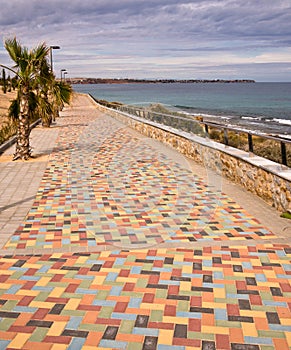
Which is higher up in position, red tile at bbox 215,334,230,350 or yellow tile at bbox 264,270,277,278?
yellow tile at bbox 264,270,277,278

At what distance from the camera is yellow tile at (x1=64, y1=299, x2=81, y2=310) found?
338 centimetres

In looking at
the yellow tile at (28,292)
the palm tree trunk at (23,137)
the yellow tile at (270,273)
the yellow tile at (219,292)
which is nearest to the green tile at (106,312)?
the yellow tile at (28,292)

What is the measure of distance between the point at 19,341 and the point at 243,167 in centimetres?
536

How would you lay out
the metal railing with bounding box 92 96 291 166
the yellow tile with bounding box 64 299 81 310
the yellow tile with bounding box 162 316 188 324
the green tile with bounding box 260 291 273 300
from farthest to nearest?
the metal railing with bounding box 92 96 291 166
the green tile with bounding box 260 291 273 300
the yellow tile with bounding box 64 299 81 310
the yellow tile with bounding box 162 316 188 324

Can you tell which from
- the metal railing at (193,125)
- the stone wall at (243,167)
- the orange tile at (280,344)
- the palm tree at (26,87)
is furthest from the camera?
the palm tree at (26,87)

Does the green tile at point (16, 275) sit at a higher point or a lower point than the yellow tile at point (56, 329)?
higher

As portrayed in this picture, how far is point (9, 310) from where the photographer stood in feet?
11.0

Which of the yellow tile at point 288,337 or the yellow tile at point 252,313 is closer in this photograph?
the yellow tile at point 288,337

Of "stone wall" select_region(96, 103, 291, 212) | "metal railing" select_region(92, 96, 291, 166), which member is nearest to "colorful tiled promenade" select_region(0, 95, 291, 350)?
"stone wall" select_region(96, 103, 291, 212)

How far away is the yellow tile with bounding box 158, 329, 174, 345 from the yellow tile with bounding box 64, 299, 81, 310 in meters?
0.81

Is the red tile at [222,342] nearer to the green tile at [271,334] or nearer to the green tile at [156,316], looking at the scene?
the green tile at [271,334]

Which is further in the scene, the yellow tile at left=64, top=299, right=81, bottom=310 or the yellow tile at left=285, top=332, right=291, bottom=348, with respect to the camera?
the yellow tile at left=64, top=299, right=81, bottom=310

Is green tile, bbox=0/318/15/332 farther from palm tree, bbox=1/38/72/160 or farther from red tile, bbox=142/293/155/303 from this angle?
palm tree, bbox=1/38/72/160

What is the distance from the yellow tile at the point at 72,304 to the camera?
338cm
